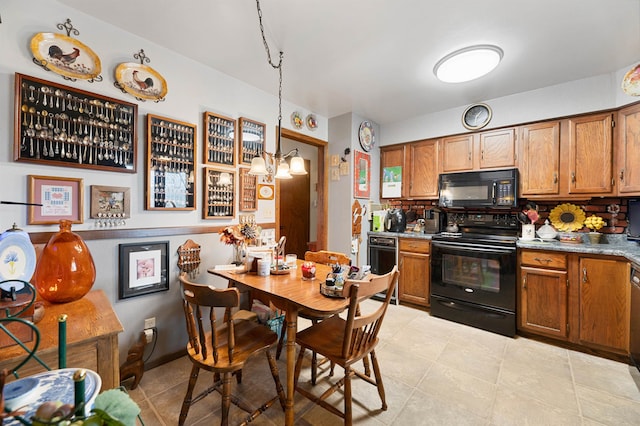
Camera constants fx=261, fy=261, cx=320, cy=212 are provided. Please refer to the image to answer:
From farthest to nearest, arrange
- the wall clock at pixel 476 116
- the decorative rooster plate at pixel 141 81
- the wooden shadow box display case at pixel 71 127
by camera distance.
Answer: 1. the wall clock at pixel 476 116
2. the decorative rooster plate at pixel 141 81
3. the wooden shadow box display case at pixel 71 127

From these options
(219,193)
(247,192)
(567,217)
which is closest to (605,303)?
(567,217)

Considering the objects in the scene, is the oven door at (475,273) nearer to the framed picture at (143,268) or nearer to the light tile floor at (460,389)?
the light tile floor at (460,389)

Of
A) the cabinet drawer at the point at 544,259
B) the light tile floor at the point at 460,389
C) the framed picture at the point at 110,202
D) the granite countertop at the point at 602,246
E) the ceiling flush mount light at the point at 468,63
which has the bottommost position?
the light tile floor at the point at 460,389

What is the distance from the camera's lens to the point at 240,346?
1.53 m

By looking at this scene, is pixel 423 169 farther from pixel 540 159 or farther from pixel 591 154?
pixel 591 154

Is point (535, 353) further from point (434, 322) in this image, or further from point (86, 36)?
point (86, 36)

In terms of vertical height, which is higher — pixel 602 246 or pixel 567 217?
pixel 567 217

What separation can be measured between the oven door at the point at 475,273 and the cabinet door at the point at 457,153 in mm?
1002

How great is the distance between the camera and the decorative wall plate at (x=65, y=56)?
5.15 feet

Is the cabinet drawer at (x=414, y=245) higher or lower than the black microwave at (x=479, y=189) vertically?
lower

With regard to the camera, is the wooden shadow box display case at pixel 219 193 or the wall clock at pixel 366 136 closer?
the wooden shadow box display case at pixel 219 193

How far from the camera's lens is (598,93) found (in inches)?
97.7

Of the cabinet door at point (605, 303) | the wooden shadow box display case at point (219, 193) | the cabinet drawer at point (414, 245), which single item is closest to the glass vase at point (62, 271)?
the wooden shadow box display case at point (219, 193)

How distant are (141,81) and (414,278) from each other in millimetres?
3365
